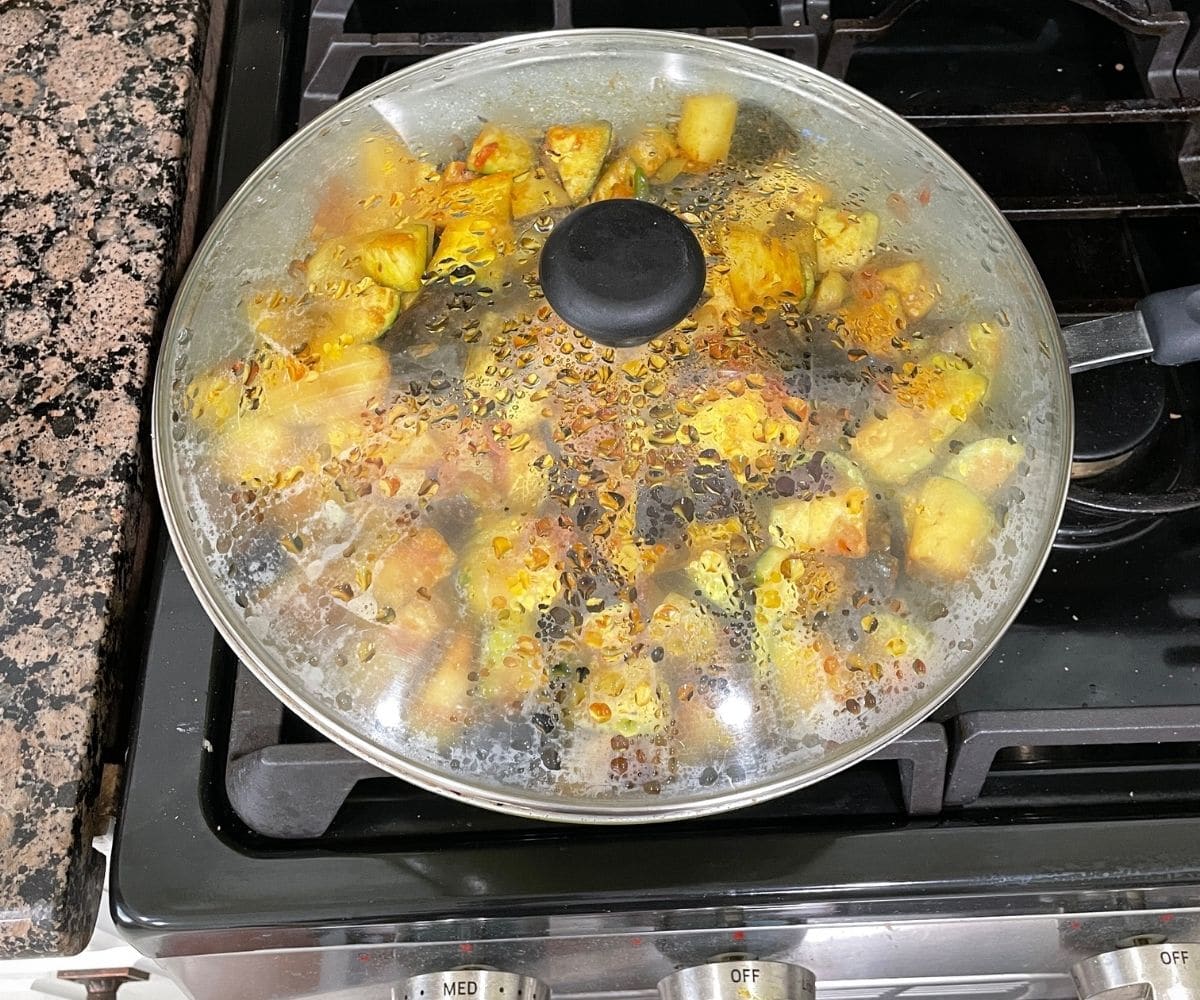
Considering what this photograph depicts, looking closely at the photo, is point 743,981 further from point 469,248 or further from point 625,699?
point 469,248

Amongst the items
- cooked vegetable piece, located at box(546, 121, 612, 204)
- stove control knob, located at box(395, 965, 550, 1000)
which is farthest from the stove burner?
stove control knob, located at box(395, 965, 550, 1000)

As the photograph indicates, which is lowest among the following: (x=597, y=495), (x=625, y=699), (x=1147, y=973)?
(x=1147, y=973)

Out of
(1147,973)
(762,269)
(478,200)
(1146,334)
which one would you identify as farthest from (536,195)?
(1147,973)

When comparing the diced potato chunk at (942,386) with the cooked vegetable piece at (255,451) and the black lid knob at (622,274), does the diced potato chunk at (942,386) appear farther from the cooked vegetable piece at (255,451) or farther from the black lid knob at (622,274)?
the cooked vegetable piece at (255,451)

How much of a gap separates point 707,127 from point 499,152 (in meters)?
0.12

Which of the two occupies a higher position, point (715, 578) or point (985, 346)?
point (985, 346)

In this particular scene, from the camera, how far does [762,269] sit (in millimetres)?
597

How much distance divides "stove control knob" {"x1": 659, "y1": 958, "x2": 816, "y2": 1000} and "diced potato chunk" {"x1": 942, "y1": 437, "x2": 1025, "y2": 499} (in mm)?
291

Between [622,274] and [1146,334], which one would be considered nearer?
[622,274]

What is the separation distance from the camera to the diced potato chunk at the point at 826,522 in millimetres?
569

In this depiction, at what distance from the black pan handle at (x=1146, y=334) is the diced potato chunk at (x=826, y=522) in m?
0.17

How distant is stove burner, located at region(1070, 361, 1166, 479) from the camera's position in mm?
711

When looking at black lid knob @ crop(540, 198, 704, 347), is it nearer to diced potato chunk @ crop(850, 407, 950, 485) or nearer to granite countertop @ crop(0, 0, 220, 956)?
diced potato chunk @ crop(850, 407, 950, 485)

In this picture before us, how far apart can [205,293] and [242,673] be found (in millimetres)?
217
